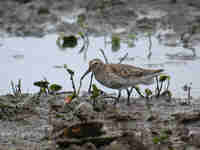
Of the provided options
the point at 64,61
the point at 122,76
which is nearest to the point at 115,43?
the point at 64,61

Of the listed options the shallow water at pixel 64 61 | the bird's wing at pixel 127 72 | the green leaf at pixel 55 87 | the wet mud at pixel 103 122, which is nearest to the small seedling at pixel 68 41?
the shallow water at pixel 64 61

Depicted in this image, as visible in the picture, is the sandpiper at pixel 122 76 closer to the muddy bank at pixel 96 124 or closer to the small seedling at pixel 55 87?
the muddy bank at pixel 96 124

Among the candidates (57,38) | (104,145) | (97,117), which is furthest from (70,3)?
(104,145)

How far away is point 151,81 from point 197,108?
3.07ft

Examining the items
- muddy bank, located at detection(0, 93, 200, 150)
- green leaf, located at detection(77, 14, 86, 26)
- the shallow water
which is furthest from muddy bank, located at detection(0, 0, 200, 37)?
muddy bank, located at detection(0, 93, 200, 150)

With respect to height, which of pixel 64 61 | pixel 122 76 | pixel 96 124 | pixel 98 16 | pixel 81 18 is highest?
pixel 98 16

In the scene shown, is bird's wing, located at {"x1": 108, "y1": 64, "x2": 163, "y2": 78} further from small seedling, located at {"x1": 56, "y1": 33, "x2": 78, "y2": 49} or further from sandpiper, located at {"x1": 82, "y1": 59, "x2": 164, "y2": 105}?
small seedling, located at {"x1": 56, "y1": 33, "x2": 78, "y2": 49}

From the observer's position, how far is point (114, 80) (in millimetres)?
7215

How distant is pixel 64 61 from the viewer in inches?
412

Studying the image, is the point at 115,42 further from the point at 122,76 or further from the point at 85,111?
the point at 85,111

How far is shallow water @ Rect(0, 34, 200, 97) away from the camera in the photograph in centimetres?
911

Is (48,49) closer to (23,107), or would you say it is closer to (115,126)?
(23,107)

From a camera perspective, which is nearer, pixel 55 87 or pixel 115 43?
pixel 55 87

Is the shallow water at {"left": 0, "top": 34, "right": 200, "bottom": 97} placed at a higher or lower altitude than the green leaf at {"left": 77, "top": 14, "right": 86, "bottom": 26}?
lower
